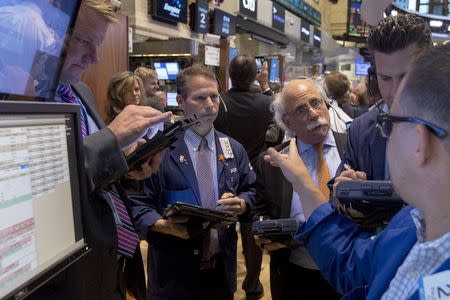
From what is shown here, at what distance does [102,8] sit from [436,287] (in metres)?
1.26

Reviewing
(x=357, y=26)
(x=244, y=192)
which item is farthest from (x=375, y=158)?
(x=357, y=26)

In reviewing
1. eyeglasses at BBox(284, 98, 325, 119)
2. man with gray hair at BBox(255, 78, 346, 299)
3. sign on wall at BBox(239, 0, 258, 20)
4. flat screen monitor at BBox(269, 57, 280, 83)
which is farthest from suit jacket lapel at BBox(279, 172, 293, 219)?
sign on wall at BBox(239, 0, 258, 20)

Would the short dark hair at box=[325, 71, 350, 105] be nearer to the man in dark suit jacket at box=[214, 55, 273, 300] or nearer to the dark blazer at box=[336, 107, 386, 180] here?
the man in dark suit jacket at box=[214, 55, 273, 300]

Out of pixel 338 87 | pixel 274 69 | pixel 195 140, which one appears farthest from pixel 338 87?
pixel 274 69

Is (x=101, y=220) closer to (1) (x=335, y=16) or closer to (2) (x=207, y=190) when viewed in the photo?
(2) (x=207, y=190)

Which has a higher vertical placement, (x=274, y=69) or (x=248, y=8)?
(x=248, y=8)

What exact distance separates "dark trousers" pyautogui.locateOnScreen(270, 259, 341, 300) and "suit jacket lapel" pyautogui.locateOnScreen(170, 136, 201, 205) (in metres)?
0.52

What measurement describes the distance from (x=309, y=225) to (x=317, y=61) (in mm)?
17776

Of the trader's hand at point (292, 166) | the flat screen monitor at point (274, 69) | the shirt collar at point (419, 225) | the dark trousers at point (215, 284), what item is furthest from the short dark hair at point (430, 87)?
the flat screen monitor at point (274, 69)

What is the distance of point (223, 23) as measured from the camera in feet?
27.0

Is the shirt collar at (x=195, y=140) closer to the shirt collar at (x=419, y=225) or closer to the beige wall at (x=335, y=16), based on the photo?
the shirt collar at (x=419, y=225)

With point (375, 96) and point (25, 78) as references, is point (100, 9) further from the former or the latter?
point (375, 96)

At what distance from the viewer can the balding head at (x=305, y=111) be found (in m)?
2.01

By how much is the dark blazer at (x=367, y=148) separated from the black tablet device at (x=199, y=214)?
0.57m
